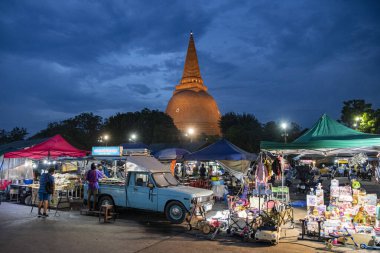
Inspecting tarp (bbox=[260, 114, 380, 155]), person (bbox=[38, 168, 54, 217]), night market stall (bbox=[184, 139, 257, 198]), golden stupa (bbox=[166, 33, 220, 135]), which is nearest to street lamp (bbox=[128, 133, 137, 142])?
golden stupa (bbox=[166, 33, 220, 135])

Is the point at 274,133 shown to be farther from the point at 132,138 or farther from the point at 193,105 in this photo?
the point at 193,105

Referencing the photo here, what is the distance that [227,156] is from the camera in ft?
48.6

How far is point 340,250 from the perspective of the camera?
679cm

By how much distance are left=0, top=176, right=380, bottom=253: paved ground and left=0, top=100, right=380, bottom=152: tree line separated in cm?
3044

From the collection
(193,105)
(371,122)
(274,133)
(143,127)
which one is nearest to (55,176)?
(371,122)

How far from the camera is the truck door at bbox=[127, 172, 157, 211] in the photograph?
985 centimetres

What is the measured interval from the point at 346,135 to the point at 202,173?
1046cm

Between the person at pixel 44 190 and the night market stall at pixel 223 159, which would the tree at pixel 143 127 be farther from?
the person at pixel 44 190

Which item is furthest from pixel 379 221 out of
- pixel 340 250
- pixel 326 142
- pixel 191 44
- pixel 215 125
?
pixel 191 44

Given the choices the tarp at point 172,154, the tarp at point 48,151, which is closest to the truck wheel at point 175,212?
the tarp at point 172,154

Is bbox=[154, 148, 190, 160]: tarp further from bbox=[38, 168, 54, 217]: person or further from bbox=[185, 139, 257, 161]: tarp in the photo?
bbox=[38, 168, 54, 217]: person

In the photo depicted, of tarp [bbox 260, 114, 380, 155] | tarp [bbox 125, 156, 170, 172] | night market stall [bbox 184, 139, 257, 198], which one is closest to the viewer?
tarp [bbox 260, 114, 380, 155]

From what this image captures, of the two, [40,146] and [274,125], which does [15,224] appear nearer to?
[40,146]

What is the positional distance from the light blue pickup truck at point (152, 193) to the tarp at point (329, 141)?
2961mm
